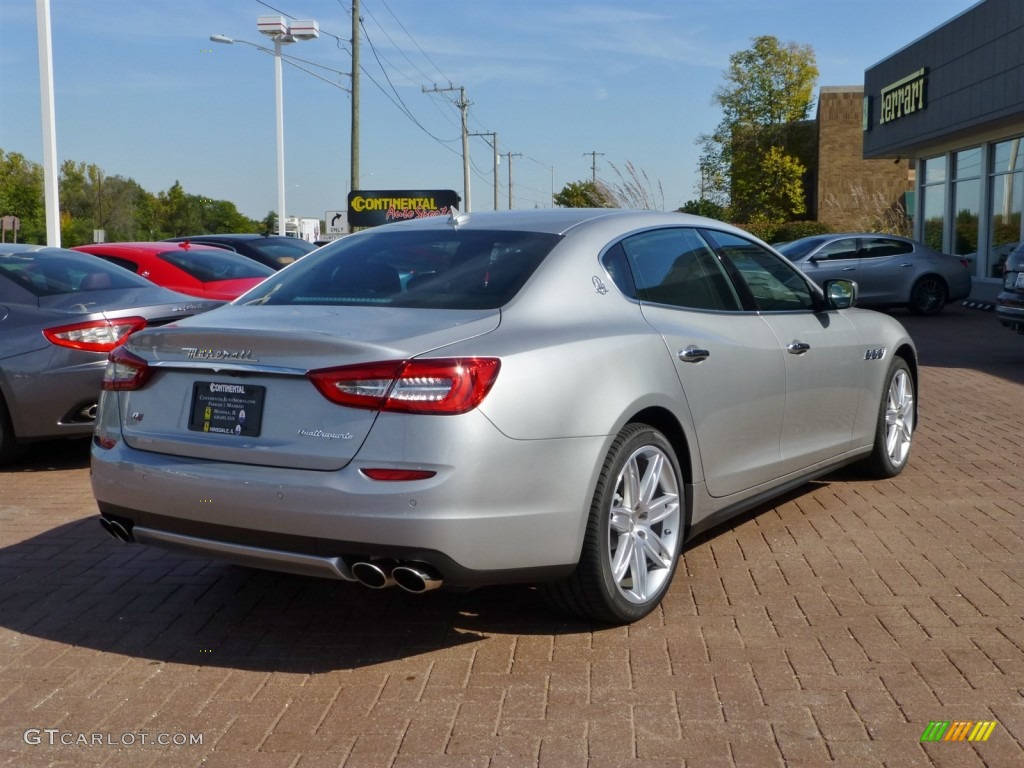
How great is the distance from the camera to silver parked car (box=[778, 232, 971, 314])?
20953 millimetres

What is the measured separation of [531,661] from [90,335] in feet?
15.0

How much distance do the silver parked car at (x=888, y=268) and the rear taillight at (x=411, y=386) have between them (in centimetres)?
1791

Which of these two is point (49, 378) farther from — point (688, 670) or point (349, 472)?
point (688, 670)

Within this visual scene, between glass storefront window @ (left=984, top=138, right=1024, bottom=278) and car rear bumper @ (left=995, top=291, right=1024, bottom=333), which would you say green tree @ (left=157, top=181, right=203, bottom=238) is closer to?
glass storefront window @ (left=984, top=138, right=1024, bottom=278)

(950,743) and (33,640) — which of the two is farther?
(33,640)

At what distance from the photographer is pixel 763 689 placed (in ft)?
12.6

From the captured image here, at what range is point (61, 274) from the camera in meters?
8.11

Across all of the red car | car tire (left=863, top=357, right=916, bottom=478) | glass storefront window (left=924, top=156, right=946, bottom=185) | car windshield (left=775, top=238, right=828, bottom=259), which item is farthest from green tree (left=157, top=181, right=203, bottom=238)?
car tire (left=863, top=357, right=916, bottom=478)

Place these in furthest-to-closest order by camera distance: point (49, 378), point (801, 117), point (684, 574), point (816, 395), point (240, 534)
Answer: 1. point (801, 117)
2. point (49, 378)
3. point (816, 395)
4. point (684, 574)
5. point (240, 534)

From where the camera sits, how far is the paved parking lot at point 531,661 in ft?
11.4

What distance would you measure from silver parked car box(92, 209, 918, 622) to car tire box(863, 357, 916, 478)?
166 cm

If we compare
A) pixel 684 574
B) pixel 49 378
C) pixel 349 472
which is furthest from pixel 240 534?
pixel 49 378

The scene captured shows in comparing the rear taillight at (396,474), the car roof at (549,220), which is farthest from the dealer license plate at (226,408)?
the car roof at (549,220)

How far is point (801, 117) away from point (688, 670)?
170 ft
